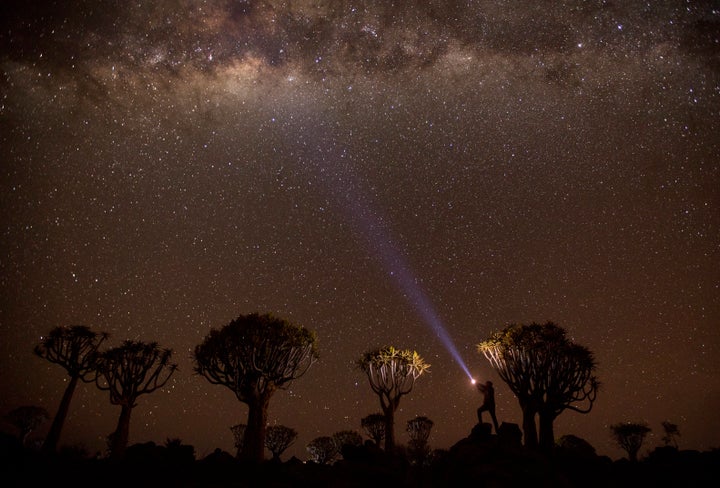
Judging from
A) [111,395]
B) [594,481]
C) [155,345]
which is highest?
[155,345]

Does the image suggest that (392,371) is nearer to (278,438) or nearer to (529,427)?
(529,427)

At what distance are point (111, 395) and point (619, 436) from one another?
44.9m

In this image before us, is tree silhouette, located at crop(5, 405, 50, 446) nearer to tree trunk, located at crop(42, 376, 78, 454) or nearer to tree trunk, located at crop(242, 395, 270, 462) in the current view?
tree trunk, located at crop(42, 376, 78, 454)

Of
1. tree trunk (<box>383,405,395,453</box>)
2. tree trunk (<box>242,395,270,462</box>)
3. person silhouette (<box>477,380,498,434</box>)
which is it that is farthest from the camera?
tree trunk (<box>383,405,395,453</box>)

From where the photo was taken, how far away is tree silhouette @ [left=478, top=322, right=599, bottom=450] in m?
18.5

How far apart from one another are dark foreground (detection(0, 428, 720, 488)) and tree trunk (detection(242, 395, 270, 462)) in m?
3.36

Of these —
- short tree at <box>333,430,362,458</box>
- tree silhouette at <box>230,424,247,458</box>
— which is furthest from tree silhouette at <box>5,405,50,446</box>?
short tree at <box>333,430,362,458</box>

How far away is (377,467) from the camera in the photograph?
12.8 meters

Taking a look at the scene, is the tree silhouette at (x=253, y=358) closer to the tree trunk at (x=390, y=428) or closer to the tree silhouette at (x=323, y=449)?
the tree trunk at (x=390, y=428)

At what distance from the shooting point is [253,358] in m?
19.5

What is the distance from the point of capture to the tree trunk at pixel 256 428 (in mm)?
17797

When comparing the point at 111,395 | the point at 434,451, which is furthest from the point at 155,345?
the point at 434,451

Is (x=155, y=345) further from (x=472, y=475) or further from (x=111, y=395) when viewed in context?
(x=472, y=475)

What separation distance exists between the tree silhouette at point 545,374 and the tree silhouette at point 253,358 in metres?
10.6
